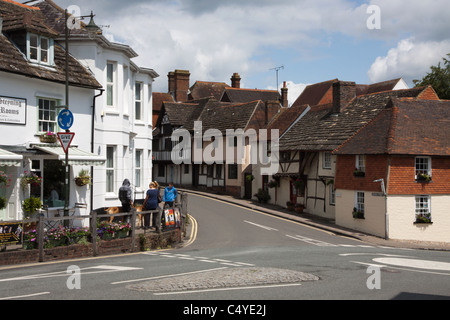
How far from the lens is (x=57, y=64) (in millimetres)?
20406

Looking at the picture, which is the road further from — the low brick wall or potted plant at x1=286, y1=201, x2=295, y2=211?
potted plant at x1=286, y1=201, x2=295, y2=211

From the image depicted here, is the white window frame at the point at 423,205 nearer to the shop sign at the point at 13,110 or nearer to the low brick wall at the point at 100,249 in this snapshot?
the low brick wall at the point at 100,249

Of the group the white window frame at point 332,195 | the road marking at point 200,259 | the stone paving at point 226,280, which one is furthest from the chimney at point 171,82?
the stone paving at point 226,280

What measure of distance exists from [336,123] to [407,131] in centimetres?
747

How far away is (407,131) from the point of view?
28625mm

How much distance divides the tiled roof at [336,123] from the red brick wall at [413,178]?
5.67 metres

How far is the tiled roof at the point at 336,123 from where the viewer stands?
3325 cm

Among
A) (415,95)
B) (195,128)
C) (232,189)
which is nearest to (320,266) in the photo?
(415,95)

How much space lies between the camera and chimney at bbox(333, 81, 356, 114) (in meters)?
36.9

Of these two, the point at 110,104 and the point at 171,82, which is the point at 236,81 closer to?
the point at 171,82

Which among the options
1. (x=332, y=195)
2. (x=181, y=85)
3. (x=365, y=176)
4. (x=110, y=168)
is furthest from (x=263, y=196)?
(x=181, y=85)

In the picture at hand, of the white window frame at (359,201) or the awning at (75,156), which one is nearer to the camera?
the awning at (75,156)

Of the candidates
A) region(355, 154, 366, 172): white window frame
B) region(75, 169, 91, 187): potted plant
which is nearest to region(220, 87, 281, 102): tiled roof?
region(355, 154, 366, 172): white window frame
